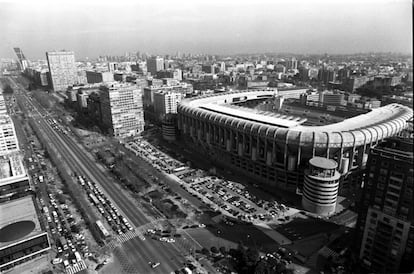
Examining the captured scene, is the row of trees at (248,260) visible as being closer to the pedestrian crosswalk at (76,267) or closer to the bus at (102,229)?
the bus at (102,229)

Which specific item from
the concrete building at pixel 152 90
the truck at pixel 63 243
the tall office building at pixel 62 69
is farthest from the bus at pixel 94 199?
the tall office building at pixel 62 69

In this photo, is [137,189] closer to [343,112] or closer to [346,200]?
[346,200]

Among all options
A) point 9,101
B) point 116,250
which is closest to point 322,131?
point 116,250

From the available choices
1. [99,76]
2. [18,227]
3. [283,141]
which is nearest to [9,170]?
[18,227]

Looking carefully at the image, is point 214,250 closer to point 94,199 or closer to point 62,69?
point 94,199

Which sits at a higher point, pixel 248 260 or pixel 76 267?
pixel 248 260

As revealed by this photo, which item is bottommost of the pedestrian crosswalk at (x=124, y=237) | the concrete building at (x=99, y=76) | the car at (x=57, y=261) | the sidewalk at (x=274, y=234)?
the sidewalk at (x=274, y=234)

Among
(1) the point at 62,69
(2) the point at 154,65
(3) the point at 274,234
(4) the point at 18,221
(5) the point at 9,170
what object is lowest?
(3) the point at 274,234

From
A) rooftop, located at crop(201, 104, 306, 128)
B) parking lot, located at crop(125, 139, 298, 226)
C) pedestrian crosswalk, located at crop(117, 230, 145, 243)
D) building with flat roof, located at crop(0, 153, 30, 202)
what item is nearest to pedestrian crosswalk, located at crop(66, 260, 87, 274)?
pedestrian crosswalk, located at crop(117, 230, 145, 243)
